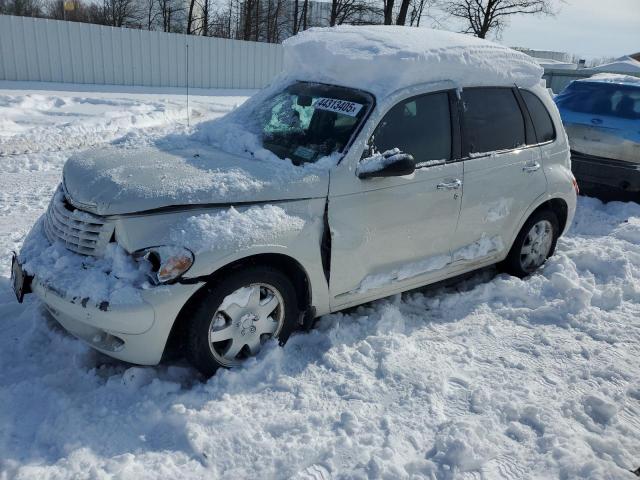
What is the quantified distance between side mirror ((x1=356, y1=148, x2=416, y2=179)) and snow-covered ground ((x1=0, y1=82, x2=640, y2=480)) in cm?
116

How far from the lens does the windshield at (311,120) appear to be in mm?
3992

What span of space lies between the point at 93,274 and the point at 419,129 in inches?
99.1

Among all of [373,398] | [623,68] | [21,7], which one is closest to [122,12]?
[21,7]

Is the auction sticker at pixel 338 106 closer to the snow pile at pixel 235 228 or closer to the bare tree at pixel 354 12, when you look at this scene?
the snow pile at pixel 235 228

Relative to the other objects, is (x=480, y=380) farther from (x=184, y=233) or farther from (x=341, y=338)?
(x=184, y=233)

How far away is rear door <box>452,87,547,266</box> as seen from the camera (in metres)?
4.55

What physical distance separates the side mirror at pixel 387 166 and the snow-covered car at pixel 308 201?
1cm

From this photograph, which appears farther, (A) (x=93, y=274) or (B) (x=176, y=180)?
(B) (x=176, y=180)

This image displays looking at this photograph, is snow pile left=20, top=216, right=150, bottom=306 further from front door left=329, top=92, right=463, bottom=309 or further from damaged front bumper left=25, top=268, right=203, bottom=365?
front door left=329, top=92, right=463, bottom=309

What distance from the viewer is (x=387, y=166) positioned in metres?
3.77

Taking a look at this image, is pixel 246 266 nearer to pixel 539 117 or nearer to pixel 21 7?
pixel 539 117

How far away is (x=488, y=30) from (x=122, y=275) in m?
32.9

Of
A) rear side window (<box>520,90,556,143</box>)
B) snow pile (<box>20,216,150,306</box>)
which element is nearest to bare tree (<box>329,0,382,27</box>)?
rear side window (<box>520,90,556,143</box>)

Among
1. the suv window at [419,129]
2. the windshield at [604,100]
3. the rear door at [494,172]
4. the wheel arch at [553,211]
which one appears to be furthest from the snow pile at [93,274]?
the windshield at [604,100]
